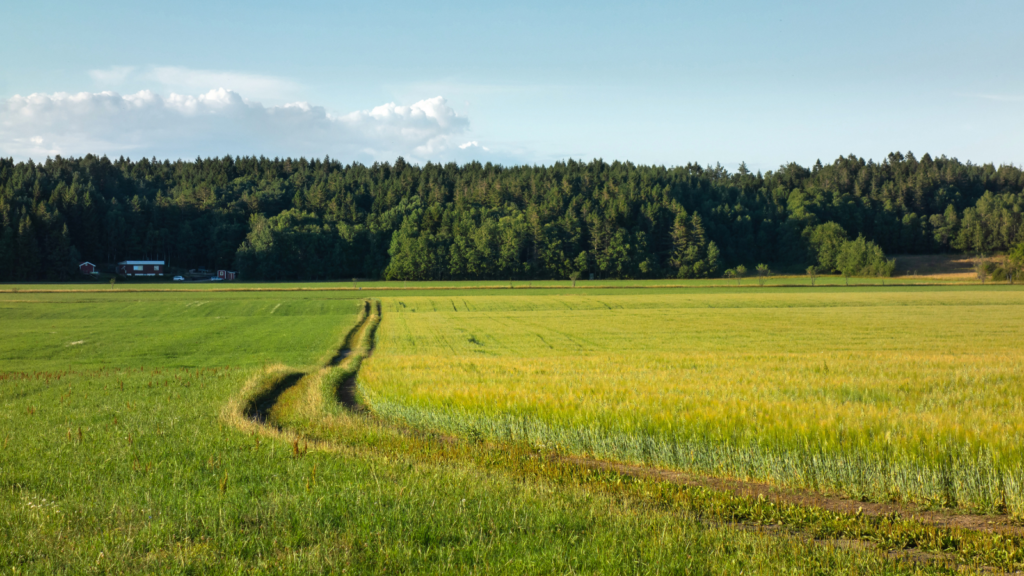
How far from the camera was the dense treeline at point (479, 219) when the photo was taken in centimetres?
13838

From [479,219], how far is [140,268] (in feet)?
265

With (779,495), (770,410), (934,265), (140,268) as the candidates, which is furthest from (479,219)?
(779,495)

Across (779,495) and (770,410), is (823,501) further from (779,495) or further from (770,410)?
(770,410)

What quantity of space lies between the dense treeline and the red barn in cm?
1145

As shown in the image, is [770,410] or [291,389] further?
[291,389]

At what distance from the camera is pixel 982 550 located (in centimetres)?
678

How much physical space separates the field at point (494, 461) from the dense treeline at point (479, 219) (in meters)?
119

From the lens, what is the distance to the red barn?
138 meters

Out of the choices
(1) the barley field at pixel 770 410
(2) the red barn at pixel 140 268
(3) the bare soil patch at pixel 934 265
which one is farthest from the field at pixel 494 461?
(3) the bare soil patch at pixel 934 265

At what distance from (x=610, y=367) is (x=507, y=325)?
2740 centimetres

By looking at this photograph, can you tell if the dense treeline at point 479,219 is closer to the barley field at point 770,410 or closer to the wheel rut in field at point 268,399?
the barley field at point 770,410

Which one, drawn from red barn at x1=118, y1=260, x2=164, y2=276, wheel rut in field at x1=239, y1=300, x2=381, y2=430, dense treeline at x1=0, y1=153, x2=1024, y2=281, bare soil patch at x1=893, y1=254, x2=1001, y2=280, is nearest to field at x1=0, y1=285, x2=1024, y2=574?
wheel rut in field at x1=239, y1=300, x2=381, y2=430

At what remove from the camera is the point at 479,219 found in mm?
154250

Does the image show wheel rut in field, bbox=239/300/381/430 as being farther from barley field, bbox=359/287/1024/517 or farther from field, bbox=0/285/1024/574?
barley field, bbox=359/287/1024/517
